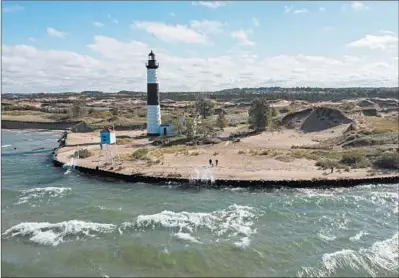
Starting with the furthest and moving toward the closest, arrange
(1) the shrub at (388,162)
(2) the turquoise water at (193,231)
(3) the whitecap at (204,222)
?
1. (1) the shrub at (388,162)
2. (3) the whitecap at (204,222)
3. (2) the turquoise water at (193,231)

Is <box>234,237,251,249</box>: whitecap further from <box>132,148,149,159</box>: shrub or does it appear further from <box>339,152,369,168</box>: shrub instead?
<box>132,148,149,159</box>: shrub

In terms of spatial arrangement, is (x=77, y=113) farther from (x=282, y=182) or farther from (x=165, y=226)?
(x=165, y=226)

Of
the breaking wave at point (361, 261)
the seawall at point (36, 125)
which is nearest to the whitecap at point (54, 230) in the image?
the breaking wave at point (361, 261)

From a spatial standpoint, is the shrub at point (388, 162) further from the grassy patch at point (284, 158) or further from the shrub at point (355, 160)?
the grassy patch at point (284, 158)

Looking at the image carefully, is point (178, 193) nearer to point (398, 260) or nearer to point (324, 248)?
point (324, 248)

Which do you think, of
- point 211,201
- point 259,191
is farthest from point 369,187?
point 211,201

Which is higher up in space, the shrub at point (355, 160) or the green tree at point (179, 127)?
the green tree at point (179, 127)

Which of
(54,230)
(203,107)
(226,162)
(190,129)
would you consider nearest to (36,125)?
(203,107)
